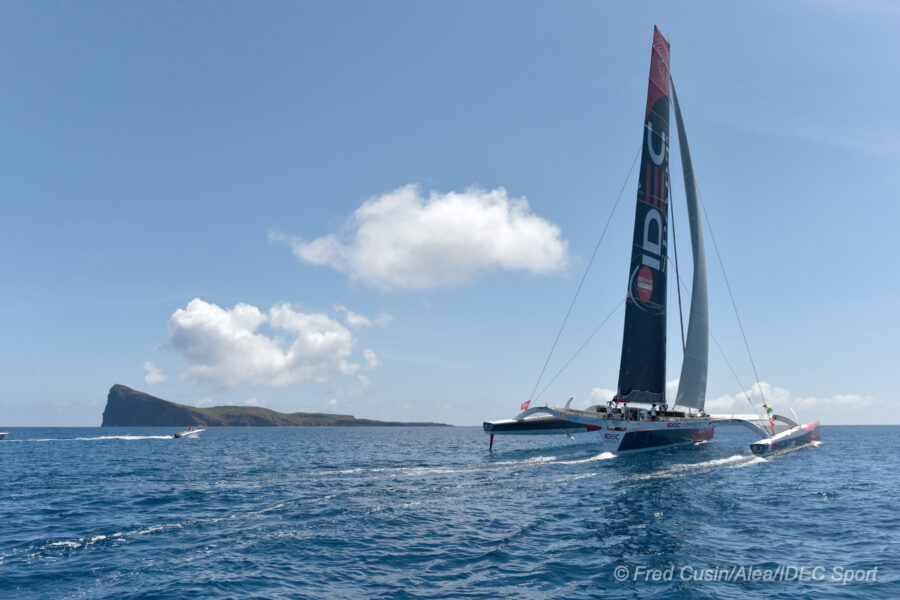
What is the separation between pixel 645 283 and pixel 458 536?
27166mm

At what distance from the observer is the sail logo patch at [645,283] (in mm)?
36031

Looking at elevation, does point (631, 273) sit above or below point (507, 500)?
above

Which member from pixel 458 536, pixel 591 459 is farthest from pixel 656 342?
pixel 458 536

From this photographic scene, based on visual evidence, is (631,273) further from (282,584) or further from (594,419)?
(282,584)

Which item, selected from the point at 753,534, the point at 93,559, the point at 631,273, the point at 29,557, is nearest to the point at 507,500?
the point at 753,534

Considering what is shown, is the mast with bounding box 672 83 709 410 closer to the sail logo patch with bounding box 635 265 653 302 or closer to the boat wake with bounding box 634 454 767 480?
the sail logo patch with bounding box 635 265 653 302

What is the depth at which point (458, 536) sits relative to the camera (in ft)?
44.8

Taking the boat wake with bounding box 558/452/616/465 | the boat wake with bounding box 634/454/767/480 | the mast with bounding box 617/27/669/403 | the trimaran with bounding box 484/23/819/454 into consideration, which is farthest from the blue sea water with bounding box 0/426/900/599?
the mast with bounding box 617/27/669/403

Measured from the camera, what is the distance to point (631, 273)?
3591cm

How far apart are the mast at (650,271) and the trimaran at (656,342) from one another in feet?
0.21

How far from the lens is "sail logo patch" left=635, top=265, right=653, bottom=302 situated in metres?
36.0

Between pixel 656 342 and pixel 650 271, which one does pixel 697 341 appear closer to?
pixel 656 342

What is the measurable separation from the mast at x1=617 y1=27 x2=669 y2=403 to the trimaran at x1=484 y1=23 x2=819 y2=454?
2.5 inches

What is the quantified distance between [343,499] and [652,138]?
32.8m
